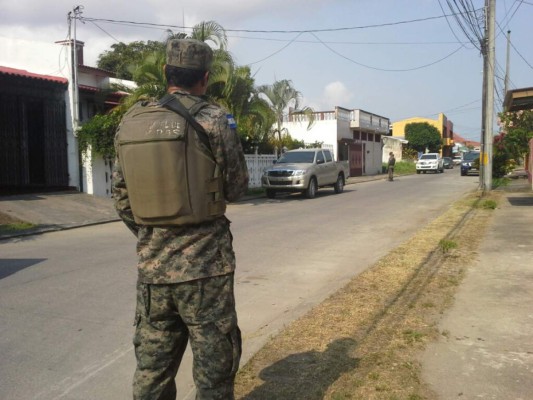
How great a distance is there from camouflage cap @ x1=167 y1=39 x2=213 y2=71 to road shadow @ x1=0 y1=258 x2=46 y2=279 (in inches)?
218

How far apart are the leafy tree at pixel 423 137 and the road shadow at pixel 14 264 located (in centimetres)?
6243

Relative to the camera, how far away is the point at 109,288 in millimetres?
6152

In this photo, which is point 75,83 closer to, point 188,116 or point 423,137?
point 188,116

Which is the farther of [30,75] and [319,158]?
[319,158]

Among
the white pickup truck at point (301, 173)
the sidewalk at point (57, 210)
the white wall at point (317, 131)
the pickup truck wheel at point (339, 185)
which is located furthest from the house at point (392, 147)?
the sidewalk at point (57, 210)

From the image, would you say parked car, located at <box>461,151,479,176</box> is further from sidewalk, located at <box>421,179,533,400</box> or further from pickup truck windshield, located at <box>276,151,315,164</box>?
sidewalk, located at <box>421,179,533,400</box>

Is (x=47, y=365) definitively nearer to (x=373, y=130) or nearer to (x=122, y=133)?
(x=122, y=133)

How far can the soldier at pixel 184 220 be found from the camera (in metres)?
2.29

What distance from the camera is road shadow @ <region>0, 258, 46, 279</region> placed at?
23.4 feet

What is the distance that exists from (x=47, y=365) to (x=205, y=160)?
2520mm

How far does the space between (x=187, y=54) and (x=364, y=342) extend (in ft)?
8.79

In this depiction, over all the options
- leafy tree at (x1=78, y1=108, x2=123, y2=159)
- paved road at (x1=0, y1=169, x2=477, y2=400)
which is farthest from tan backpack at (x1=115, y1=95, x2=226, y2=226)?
leafy tree at (x1=78, y1=108, x2=123, y2=159)

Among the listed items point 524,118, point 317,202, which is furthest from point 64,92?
point 524,118

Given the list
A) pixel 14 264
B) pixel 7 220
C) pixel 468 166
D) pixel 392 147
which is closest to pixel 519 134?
pixel 7 220
